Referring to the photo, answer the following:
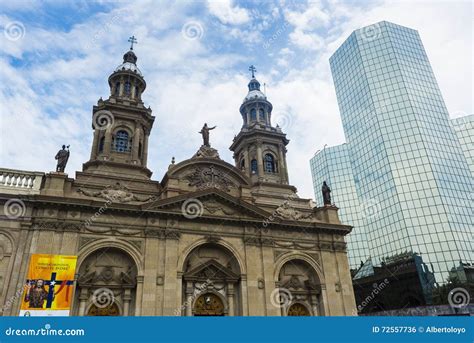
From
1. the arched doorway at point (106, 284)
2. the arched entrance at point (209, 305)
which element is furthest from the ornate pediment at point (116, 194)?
the arched entrance at point (209, 305)

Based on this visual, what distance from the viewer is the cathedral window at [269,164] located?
38978mm

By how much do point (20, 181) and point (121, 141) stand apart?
10.6 meters

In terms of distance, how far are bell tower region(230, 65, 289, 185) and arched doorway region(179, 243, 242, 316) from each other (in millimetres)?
11406

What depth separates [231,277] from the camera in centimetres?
Result: 2714

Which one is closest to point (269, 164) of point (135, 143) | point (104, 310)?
point (135, 143)

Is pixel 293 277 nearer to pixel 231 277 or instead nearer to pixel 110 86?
pixel 231 277

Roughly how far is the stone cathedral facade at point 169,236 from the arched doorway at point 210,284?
0.07 meters

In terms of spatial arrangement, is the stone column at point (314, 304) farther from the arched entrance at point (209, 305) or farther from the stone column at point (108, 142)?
the stone column at point (108, 142)

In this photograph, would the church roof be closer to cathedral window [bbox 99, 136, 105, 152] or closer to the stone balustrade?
cathedral window [bbox 99, 136, 105, 152]

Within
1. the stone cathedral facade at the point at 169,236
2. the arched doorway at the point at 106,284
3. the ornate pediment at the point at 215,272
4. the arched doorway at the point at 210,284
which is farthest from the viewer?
the ornate pediment at the point at 215,272

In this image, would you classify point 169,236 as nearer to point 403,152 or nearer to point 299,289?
point 299,289

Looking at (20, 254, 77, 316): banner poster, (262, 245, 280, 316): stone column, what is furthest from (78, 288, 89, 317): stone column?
(262, 245, 280, 316): stone column

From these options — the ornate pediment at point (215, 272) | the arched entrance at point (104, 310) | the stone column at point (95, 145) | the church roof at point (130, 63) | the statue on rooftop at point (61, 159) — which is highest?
the church roof at point (130, 63)

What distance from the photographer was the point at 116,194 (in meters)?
27.3
